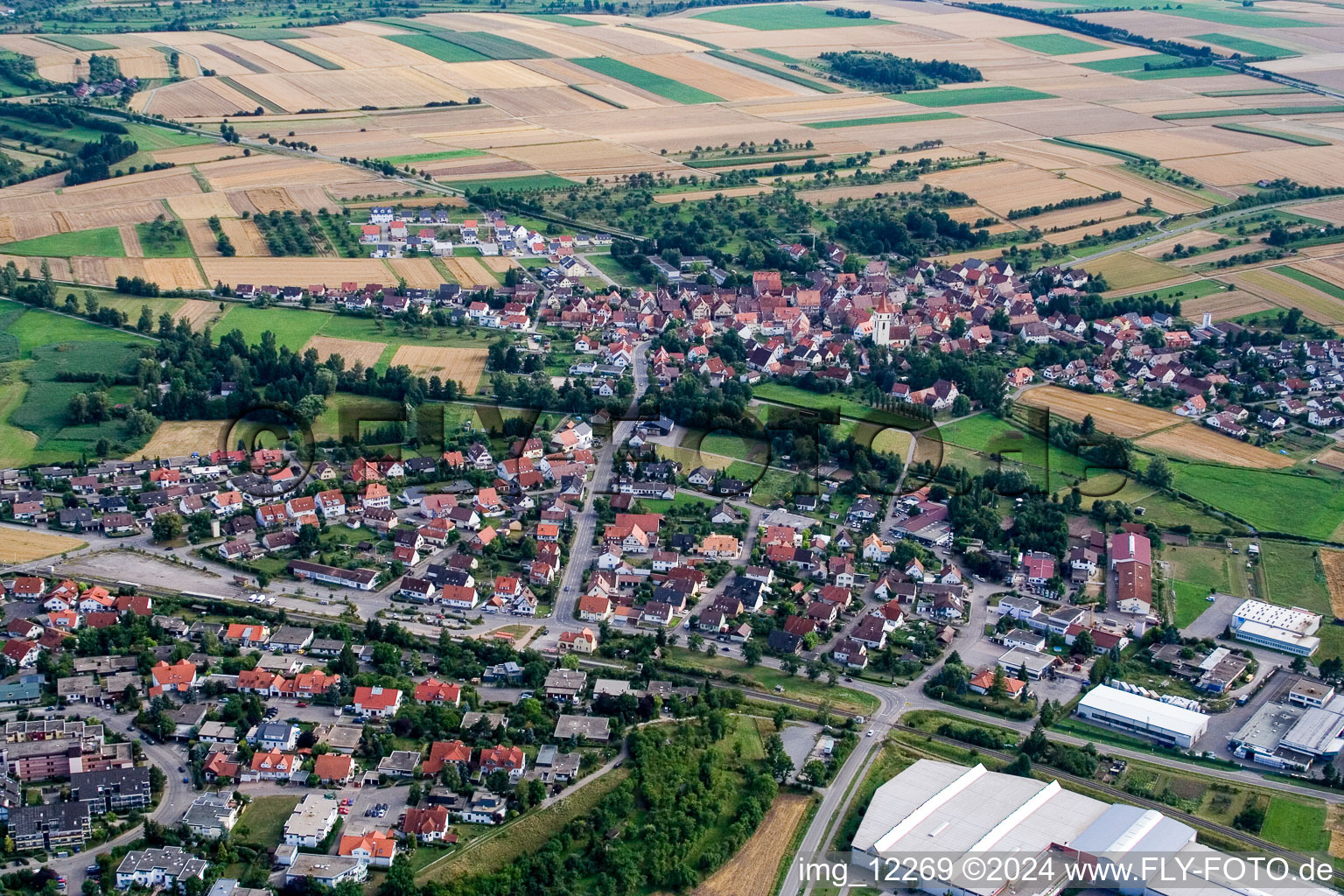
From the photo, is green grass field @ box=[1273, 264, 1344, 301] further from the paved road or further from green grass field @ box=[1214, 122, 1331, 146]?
the paved road

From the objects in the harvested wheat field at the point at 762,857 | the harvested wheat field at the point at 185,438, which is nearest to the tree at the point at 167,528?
the harvested wheat field at the point at 185,438

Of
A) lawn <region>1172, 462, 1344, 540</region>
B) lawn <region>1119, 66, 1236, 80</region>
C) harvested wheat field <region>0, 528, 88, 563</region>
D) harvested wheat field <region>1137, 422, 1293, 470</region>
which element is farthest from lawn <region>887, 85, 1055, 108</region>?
harvested wheat field <region>0, 528, 88, 563</region>

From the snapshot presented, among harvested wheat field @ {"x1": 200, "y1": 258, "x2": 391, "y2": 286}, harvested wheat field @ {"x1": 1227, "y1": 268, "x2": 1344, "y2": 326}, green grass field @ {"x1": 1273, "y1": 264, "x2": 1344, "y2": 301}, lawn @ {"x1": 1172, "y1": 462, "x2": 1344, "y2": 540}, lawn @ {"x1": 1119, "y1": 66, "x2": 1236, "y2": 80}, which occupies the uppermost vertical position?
lawn @ {"x1": 1119, "y1": 66, "x2": 1236, "y2": 80}

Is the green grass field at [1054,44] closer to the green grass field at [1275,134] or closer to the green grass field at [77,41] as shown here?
the green grass field at [1275,134]

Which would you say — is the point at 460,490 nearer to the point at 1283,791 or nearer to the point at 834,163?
the point at 1283,791

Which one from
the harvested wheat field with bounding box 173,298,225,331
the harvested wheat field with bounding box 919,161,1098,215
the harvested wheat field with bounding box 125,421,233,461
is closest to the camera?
the harvested wheat field with bounding box 125,421,233,461

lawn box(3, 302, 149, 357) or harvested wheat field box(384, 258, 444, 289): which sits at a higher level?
harvested wheat field box(384, 258, 444, 289)
